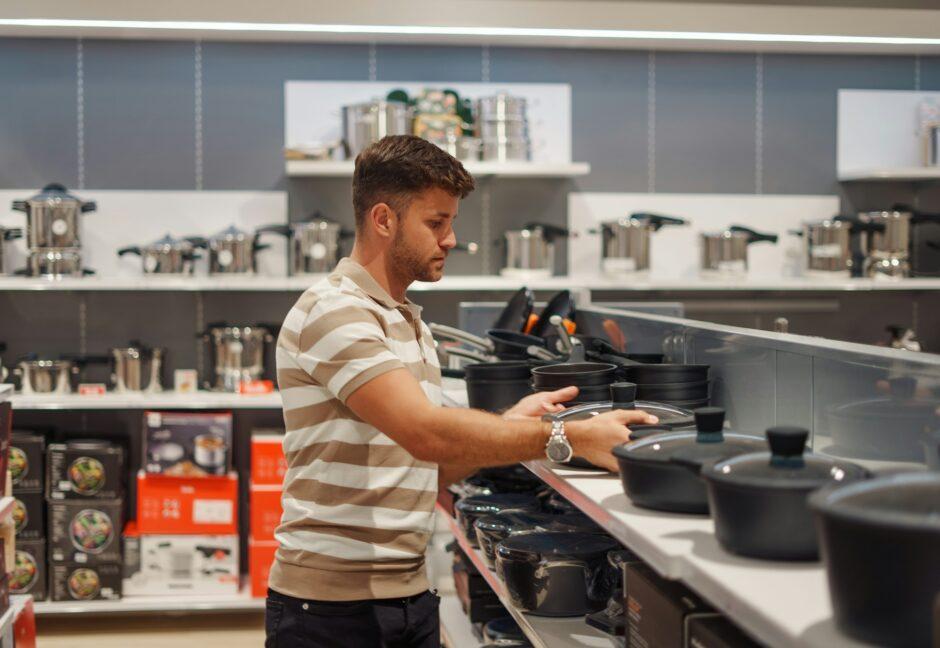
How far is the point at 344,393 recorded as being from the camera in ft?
6.11

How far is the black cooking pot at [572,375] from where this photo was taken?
2.31 meters

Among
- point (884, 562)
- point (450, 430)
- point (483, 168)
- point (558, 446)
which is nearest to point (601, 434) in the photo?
point (558, 446)

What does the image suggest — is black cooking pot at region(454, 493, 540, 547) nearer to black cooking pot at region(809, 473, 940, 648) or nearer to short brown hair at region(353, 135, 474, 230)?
short brown hair at region(353, 135, 474, 230)

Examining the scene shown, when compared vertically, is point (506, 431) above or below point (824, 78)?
below

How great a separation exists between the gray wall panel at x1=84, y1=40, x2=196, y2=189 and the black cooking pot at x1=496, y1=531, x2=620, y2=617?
365cm

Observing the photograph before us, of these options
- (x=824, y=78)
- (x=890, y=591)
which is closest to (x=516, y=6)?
(x=824, y=78)

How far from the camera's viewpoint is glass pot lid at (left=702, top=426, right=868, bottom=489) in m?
1.30

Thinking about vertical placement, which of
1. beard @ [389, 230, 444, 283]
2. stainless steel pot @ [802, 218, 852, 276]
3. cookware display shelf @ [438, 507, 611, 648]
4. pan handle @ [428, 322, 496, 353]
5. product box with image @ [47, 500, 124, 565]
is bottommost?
product box with image @ [47, 500, 124, 565]

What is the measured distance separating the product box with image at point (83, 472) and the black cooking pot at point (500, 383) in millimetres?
2909

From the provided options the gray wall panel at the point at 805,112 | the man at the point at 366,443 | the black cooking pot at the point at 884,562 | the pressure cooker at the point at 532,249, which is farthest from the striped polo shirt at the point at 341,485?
the gray wall panel at the point at 805,112

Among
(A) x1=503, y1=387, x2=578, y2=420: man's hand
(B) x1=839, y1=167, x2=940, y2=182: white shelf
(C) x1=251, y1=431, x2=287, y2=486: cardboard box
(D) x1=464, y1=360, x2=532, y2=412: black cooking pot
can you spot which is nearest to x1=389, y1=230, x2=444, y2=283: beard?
(A) x1=503, y1=387, x2=578, y2=420: man's hand

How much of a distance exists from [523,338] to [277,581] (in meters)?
1.19

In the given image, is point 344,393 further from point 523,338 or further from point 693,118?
point 693,118

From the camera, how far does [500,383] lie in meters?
2.62
